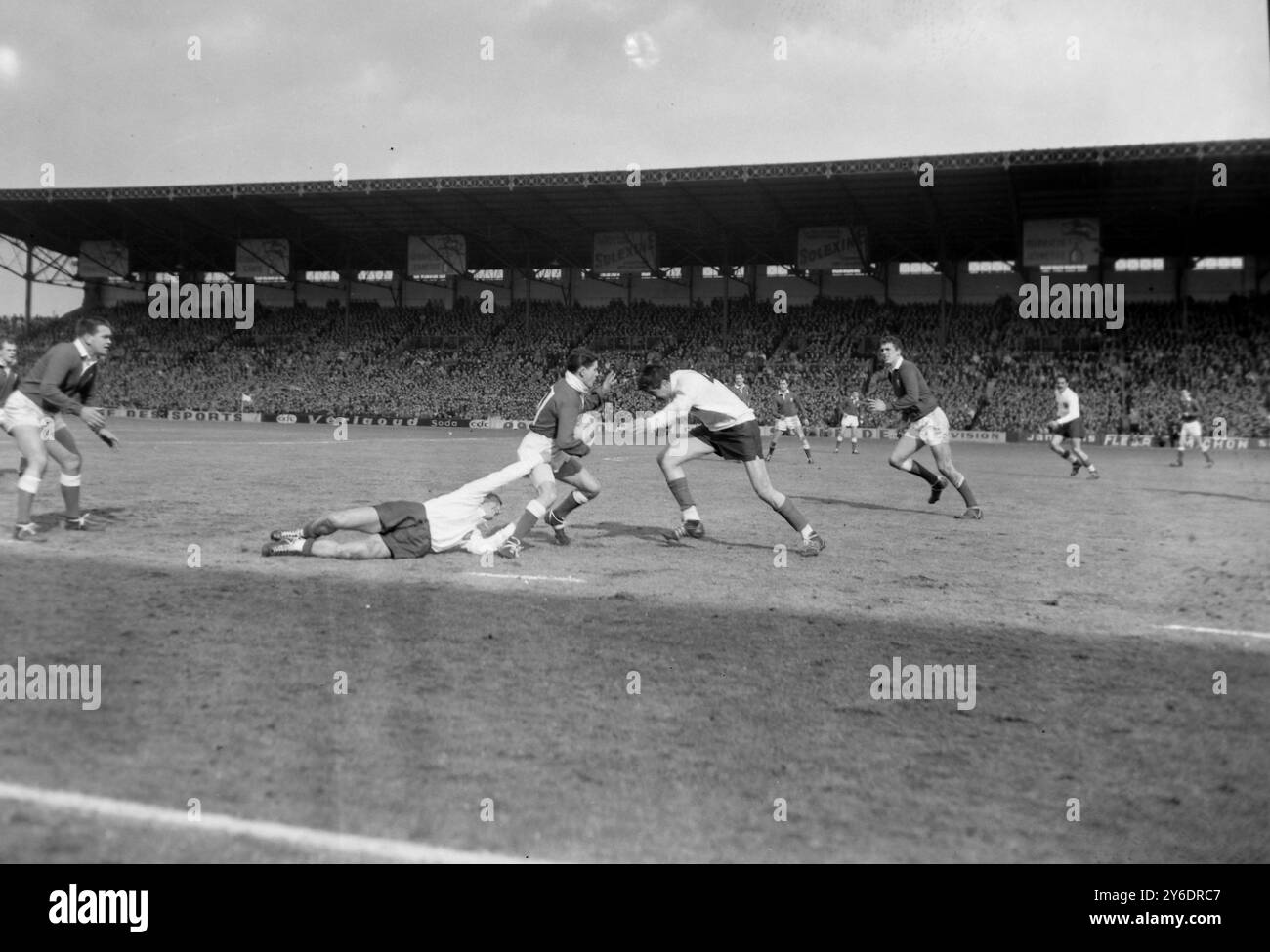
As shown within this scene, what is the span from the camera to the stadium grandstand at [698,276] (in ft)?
125

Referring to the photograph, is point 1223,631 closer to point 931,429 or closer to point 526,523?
point 526,523

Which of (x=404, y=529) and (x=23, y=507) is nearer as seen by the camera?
(x=404, y=529)

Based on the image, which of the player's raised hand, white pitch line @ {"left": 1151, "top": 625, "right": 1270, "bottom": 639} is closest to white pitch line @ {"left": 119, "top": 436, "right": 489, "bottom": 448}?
the player's raised hand

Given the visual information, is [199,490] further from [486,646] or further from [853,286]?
[853,286]

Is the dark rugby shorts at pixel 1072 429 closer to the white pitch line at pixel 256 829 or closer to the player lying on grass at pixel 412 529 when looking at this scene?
the player lying on grass at pixel 412 529

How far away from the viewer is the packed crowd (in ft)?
127

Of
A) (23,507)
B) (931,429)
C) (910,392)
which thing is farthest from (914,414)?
(23,507)

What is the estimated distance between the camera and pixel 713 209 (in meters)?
42.9

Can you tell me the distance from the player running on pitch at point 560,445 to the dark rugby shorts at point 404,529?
33.7 inches

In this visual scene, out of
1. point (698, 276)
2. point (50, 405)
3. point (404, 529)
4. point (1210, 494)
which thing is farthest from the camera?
point (698, 276)

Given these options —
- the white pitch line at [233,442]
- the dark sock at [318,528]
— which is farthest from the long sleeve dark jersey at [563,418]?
the white pitch line at [233,442]

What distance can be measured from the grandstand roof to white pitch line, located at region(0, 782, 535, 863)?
36.5 m

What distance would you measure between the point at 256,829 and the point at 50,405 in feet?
24.7

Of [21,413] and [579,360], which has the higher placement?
[579,360]
